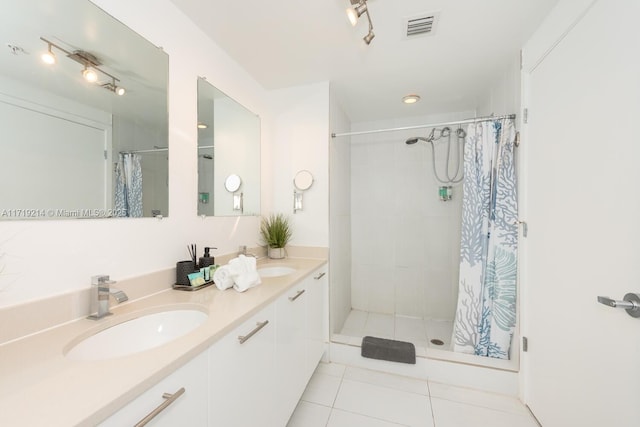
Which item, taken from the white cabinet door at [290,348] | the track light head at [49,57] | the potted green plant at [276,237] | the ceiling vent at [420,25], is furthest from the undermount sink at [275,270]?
the ceiling vent at [420,25]

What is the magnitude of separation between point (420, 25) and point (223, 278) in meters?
1.82

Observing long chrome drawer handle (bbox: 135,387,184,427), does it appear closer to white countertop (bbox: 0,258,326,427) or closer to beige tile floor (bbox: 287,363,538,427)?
white countertop (bbox: 0,258,326,427)

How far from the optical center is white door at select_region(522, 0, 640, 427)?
0.91 metres

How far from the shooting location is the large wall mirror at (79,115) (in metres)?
0.81

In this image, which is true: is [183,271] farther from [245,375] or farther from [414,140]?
[414,140]

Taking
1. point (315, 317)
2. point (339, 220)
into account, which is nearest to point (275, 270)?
point (315, 317)

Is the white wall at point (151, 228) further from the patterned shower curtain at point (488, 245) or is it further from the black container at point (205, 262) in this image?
the patterned shower curtain at point (488, 245)

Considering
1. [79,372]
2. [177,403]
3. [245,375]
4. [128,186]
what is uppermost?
[128,186]

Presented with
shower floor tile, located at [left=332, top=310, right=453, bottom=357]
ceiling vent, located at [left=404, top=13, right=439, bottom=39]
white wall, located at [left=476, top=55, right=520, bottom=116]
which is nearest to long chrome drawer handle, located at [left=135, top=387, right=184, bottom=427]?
shower floor tile, located at [left=332, top=310, right=453, bottom=357]

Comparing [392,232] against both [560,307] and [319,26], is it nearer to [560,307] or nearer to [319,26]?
[560,307]

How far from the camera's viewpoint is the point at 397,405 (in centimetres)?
163

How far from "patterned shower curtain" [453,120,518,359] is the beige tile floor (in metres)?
0.34

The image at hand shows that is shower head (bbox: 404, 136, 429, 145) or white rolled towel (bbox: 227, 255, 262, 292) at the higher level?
shower head (bbox: 404, 136, 429, 145)

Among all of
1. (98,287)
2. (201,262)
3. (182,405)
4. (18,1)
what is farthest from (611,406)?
(18,1)
